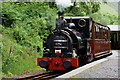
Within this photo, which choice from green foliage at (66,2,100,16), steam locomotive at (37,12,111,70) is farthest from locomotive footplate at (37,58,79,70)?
green foliage at (66,2,100,16)

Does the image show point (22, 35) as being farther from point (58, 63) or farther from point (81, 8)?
point (81, 8)

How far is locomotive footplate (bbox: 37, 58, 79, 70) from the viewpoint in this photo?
11.4 meters

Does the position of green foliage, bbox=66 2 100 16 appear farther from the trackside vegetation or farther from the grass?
the grass

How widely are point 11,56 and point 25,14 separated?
6.10 m

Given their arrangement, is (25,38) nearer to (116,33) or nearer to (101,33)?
(101,33)

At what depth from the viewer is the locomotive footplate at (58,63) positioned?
11.4 metres

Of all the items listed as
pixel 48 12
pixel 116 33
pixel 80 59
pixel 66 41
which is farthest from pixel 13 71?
pixel 116 33

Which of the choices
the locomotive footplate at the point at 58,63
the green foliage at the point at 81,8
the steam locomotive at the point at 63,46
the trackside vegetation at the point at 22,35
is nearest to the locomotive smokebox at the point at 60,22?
the steam locomotive at the point at 63,46

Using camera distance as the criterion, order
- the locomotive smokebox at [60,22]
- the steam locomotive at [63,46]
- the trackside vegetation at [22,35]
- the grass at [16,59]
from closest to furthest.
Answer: the grass at [16,59], the steam locomotive at [63,46], the trackside vegetation at [22,35], the locomotive smokebox at [60,22]

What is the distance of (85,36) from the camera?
536 inches

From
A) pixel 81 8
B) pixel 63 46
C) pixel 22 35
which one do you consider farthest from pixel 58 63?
pixel 81 8

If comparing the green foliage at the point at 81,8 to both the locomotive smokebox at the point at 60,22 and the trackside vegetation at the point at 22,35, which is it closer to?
the trackside vegetation at the point at 22,35

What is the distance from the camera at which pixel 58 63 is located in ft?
38.3

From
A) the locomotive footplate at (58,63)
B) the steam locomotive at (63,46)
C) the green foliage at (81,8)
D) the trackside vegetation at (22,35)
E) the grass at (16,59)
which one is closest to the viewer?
the grass at (16,59)
